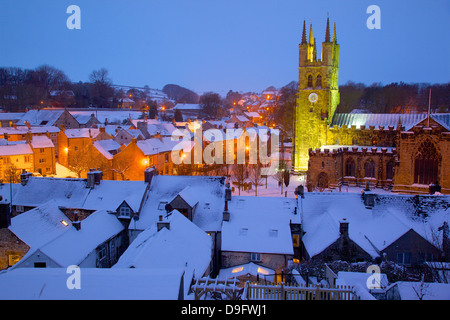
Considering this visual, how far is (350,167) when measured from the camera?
160ft

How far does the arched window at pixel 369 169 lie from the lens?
1874 inches

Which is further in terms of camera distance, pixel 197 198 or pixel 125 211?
pixel 197 198

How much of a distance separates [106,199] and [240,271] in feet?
40.1

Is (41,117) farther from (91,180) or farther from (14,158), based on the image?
(91,180)

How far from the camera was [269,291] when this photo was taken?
534 inches

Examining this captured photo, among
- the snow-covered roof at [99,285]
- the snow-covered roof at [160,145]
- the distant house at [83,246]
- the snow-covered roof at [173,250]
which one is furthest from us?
the snow-covered roof at [160,145]

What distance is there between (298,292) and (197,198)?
16477mm

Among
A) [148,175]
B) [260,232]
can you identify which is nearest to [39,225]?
[148,175]

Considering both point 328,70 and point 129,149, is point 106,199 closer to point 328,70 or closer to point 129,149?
point 129,149

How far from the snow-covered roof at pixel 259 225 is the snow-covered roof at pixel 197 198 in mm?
1257

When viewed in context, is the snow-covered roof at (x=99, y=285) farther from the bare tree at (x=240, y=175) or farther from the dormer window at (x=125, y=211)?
the bare tree at (x=240, y=175)

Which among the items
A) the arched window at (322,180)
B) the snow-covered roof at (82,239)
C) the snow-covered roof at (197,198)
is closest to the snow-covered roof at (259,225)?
the snow-covered roof at (197,198)

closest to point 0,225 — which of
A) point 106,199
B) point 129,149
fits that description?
point 106,199

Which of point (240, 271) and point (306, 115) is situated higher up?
point (306, 115)
